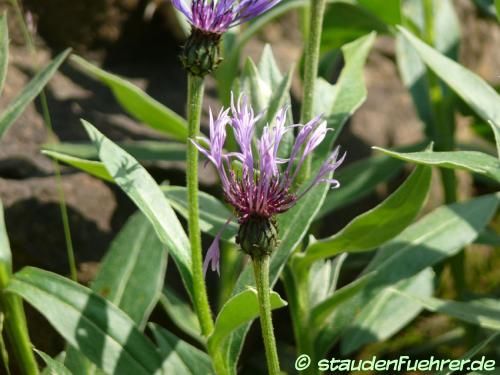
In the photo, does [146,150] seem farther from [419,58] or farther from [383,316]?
[419,58]

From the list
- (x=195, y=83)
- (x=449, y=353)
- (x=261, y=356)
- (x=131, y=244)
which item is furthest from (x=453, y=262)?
(x=195, y=83)

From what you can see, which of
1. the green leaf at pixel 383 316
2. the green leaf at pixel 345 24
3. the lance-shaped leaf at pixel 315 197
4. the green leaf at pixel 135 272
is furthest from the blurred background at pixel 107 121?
the lance-shaped leaf at pixel 315 197

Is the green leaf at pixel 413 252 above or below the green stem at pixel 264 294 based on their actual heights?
below

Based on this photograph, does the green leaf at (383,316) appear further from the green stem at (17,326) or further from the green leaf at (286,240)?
the green stem at (17,326)

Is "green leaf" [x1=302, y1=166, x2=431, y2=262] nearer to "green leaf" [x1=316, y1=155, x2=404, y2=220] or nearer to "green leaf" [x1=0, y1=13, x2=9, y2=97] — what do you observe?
"green leaf" [x1=316, y1=155, x2=404, y2=220]

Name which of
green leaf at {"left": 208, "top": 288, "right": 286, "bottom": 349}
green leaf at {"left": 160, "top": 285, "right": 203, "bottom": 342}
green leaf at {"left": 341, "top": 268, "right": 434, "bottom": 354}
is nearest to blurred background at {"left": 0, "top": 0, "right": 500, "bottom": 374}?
green leaf at {"left": 160, "top": 285, "right": 203, "bottom": 342}

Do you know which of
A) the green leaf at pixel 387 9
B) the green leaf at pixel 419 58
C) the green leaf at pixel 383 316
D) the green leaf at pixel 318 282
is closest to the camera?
the green leaf at pixel 318 282
